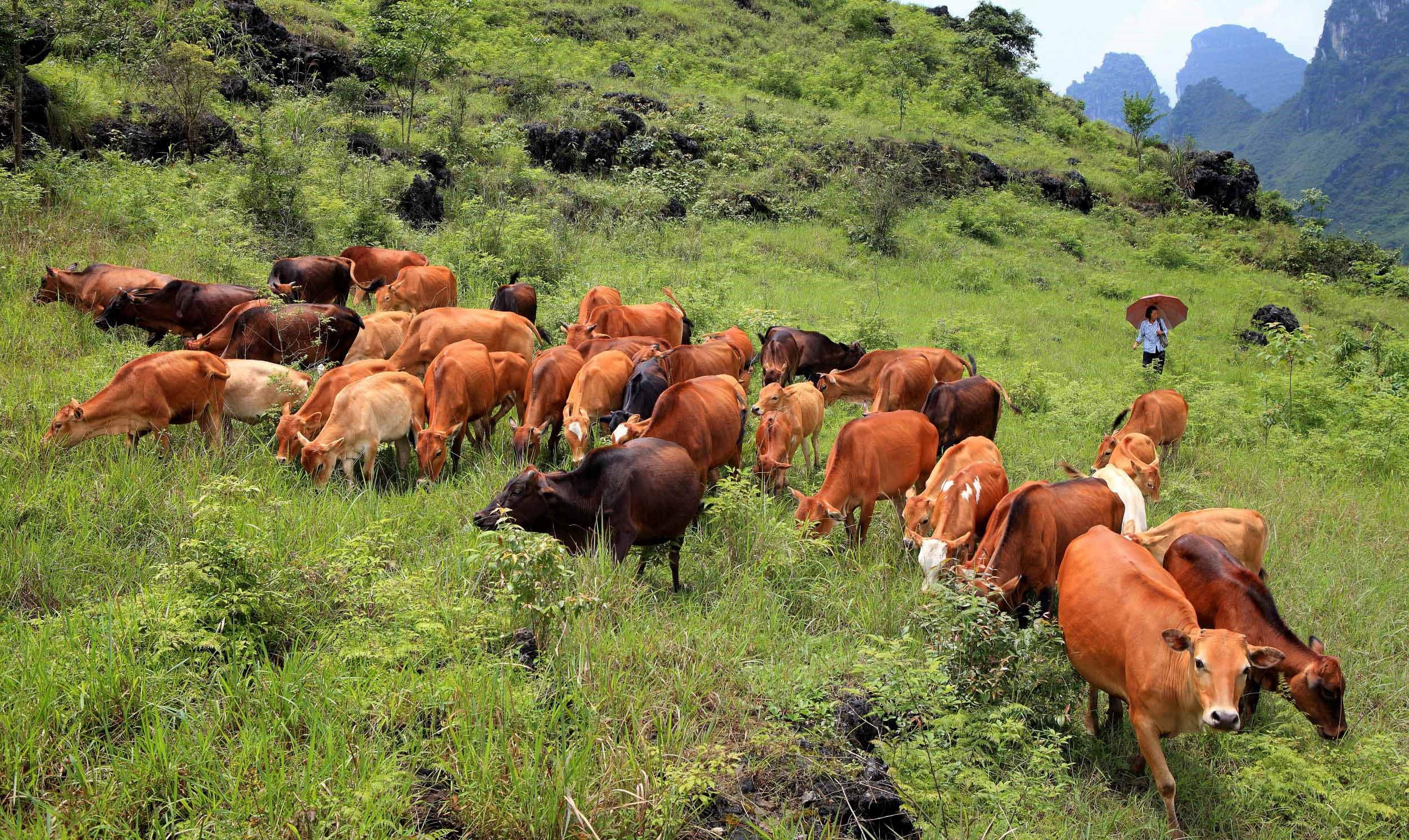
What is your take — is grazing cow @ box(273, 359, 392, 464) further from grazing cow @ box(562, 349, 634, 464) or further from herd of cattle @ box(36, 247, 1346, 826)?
grazing cow @ box(562, 349, 634, 464)

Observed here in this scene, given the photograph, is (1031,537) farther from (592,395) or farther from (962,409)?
(592,395)

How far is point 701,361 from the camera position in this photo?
10.9 m

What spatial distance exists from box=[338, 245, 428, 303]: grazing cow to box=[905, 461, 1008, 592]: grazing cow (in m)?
10.2

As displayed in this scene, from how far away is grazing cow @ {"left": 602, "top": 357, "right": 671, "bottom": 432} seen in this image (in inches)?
361

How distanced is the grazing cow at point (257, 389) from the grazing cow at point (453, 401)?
4.17 ft

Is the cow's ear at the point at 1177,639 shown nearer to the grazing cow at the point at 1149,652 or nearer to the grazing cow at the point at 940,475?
the grazing cow at the point at 1149,652

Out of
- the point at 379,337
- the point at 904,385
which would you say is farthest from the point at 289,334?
the point at 904,385

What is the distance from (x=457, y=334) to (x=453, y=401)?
2.20 metres

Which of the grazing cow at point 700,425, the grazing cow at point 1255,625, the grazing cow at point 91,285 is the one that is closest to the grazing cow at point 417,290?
the grazing cow at point 91,285

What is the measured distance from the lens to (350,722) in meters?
4.12

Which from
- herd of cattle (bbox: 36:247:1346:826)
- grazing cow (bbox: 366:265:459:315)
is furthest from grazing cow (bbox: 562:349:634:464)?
grazing cow (bbox: 366:265:459:315)

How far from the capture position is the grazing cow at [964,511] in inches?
273

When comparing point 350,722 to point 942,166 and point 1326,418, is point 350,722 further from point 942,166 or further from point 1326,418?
point 942,166

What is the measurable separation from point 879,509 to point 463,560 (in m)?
5.40
